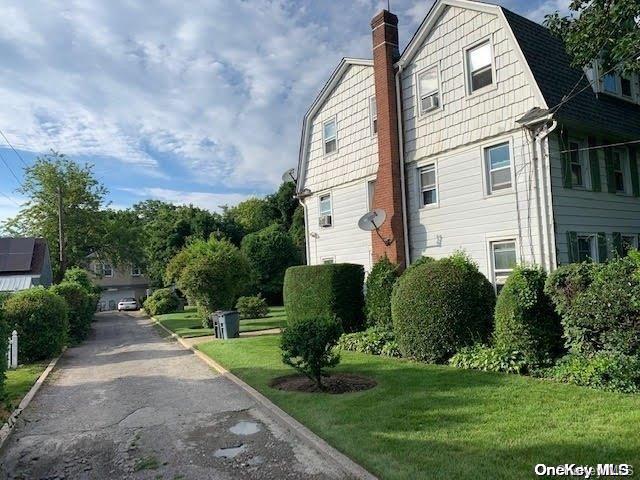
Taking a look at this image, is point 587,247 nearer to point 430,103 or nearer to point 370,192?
point 430,103

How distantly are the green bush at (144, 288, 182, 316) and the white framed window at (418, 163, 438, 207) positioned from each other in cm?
2628

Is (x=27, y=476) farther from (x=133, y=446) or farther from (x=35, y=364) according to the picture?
(x=35, y=364)

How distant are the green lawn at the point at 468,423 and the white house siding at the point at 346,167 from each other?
8.41m

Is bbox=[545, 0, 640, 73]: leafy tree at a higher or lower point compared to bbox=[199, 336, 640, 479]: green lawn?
higher

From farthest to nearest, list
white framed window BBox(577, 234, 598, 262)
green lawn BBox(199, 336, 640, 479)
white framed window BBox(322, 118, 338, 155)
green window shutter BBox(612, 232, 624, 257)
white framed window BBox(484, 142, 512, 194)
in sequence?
white framed window BBox(322, 118, 338, 155) → green window shutter BBox(612, 232, 624, 257) → white framed window BBox(484, 142, 512, 194) → white framed window BBox(577, 234, 598, 262) → green lawn BBox(199, 336, 640, 479)

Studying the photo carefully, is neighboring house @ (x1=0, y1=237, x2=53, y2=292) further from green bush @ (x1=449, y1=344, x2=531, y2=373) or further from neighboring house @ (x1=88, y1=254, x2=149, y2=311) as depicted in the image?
green bush @ (x1=449, y1=344, x2=531, y2=373)

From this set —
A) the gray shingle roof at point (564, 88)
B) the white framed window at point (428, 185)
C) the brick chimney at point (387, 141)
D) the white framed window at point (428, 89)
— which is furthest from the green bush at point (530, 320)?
the white framed window at point (428, 89)

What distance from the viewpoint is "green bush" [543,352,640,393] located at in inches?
275

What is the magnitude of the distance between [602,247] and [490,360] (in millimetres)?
5660

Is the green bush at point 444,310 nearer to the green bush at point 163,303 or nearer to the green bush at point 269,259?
the green bush at point 269,259

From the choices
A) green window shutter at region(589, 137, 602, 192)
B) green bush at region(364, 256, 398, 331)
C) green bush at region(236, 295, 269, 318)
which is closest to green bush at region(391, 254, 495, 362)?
green bush at region(364, 256, 398, 331)

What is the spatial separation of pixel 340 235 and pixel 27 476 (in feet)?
43.6

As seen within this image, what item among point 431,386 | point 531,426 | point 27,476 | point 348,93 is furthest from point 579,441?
point 348,93

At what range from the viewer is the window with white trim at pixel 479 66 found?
1271 cm
